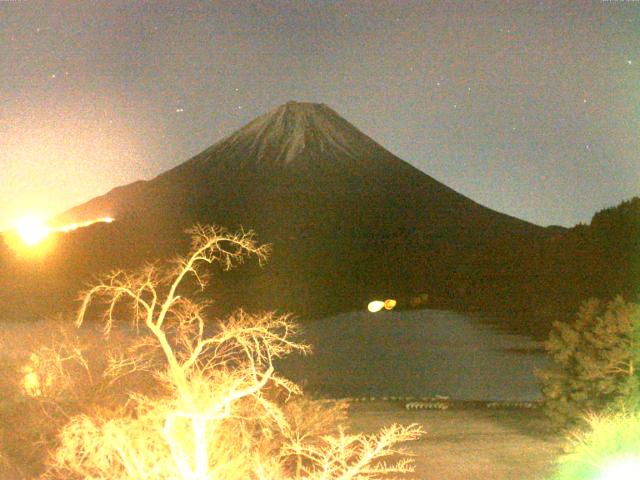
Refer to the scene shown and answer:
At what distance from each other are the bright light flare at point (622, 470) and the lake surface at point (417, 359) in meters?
12.1

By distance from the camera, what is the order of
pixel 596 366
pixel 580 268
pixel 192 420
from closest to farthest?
1. pixel 192 420
2. pixel 596 366
3. pixel 580 268

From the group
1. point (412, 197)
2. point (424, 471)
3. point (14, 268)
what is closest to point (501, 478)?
point (424, 471)

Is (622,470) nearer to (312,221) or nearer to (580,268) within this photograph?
(580,268)

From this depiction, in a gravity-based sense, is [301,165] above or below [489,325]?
above

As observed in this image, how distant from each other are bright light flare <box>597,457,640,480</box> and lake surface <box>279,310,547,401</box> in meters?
12.1

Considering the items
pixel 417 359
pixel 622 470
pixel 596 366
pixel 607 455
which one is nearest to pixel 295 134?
pixel 417 359

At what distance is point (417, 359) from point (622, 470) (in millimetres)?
40790

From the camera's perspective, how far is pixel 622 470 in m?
10.7

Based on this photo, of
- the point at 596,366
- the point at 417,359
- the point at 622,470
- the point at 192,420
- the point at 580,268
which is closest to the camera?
the point at 192,420

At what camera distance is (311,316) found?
83.1m

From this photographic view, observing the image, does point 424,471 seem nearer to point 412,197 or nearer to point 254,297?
point 254,297

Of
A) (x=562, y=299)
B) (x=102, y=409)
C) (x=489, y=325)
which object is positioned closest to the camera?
(x=102, y=409)

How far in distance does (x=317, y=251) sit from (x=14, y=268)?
3386cm

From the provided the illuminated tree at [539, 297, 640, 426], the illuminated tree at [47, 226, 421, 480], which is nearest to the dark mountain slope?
A: the illuminated tree at [539, 297, 640, 426]
